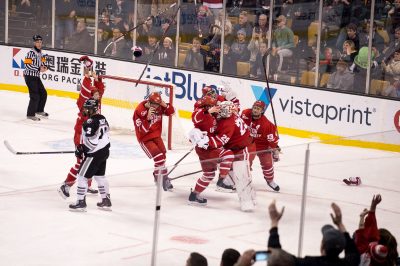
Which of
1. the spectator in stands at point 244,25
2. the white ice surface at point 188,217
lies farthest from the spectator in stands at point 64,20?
the white ice surface at point 188,217

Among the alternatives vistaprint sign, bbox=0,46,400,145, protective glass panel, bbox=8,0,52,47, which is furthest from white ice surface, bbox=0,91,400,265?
protective glass panel, bbox=8,0,52,47

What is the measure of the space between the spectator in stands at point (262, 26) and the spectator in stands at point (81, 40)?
132 inches

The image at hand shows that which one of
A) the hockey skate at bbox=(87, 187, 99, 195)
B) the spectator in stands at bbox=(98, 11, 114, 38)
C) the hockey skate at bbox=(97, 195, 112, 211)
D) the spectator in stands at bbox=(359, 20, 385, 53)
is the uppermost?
the spectator in stands at bbox=(359, 20, 385, 53)

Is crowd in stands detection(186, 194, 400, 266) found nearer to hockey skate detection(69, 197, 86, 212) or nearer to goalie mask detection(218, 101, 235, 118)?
hockey skate detection(69, 197, 86, 212)

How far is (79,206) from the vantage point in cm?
920

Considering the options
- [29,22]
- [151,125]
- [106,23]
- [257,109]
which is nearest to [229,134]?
[257,109]

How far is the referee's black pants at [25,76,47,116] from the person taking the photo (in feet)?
50.1

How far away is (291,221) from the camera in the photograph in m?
7.02

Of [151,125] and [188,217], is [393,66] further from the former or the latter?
[188,217]

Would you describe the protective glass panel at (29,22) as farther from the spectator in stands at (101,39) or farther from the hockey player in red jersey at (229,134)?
the hockey player in red jersey at (229,134)

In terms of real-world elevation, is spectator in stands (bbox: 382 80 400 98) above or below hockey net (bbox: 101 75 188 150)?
above

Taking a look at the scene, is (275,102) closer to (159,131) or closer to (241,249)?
(159,131)

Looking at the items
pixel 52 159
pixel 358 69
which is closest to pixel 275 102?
pixel 358 69

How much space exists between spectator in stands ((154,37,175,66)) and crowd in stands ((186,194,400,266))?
9.38 m
